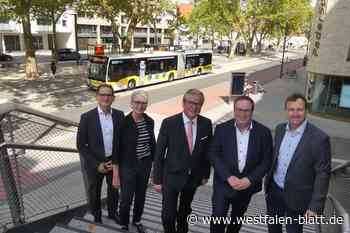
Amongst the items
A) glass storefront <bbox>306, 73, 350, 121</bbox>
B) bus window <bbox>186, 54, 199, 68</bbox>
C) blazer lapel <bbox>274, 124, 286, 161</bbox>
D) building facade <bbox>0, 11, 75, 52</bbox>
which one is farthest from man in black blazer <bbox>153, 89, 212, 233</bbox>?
building facade <bbox>0, 11, 75, 52</bbox>

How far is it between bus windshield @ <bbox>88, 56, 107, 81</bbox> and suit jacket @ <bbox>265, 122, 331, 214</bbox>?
54.2 feet

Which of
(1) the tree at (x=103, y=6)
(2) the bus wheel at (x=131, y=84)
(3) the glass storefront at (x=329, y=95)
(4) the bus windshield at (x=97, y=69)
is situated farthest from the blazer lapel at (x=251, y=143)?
(1) the tree at (x=103, y=6)

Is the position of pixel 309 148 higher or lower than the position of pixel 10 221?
higher

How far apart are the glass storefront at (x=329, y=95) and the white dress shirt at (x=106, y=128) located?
46.8 feet

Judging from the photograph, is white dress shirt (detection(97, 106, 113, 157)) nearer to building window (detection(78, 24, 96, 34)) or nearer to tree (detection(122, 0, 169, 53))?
tree (detection(122, 0, 169, 53))

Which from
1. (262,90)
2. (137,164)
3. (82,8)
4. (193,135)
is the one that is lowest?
(262,90)

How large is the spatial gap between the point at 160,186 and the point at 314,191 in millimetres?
1646

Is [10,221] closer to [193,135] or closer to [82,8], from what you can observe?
[193,135]

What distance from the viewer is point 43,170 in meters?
5.23

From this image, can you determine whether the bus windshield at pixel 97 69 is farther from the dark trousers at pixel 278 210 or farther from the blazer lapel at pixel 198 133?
the dark trousers at pixel 278 210

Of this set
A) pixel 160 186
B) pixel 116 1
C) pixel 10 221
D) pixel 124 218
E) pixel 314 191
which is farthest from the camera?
pixel 116 1

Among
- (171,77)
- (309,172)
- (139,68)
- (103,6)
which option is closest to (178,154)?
(309,172)

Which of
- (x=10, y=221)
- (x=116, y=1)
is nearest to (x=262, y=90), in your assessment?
(x=116, y=1)

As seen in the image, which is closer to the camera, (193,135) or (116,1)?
(193,135)
